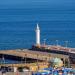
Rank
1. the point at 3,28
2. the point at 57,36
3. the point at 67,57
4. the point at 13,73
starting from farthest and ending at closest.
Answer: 1. the point at 3,28
2. the point at 57,36
3. the point at 67,57
4. the point at 13,73

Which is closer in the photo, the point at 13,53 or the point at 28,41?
the point at 13,53

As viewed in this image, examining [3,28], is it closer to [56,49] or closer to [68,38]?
[68,38]

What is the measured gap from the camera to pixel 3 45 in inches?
2660

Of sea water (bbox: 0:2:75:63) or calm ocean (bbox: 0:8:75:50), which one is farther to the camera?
calm ocean (bbox: 0:8:75:50)

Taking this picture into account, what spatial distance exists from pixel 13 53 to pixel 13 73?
15256mm

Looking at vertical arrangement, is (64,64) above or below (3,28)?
below

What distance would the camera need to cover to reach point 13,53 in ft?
179

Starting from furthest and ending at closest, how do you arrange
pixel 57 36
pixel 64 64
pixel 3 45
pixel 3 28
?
pixel 3 28 → pixel 57 36 → pixel 3 45 → pixel 64 64

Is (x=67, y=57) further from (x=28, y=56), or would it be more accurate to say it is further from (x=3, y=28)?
(x=3, y=28)

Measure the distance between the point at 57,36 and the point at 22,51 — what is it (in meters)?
21.6

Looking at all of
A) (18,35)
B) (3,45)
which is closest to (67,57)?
(3,45)

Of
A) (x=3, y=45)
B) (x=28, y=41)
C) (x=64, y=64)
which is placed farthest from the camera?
(x=28, y=41)

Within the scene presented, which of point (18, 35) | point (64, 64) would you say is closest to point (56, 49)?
point (64, 64)

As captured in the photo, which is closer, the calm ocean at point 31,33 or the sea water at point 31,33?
the sea water at point 31,33
